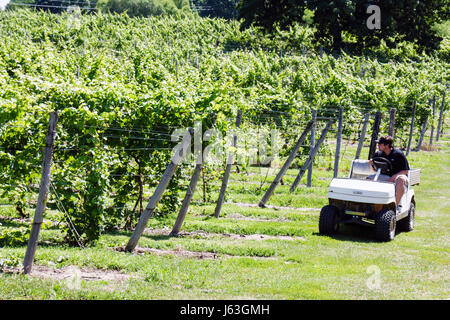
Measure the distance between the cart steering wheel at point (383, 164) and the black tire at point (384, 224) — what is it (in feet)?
2.91

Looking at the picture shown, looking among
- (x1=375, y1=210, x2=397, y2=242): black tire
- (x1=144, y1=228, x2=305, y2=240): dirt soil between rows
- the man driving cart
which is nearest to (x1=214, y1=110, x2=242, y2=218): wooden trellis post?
(x1=144, y1=228, x2=305, y2=240): dirt soil between rows

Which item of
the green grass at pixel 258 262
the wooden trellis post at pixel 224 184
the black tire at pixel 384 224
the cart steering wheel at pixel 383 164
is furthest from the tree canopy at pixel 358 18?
the black tire at pixel 384 224

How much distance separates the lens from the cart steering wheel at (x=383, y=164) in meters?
9.91

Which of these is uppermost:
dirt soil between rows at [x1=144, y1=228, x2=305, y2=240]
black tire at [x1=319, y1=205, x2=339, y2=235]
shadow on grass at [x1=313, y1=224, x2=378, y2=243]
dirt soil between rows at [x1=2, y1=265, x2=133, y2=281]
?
black tire at [x1=319, y1=205, x2=339, y2=235]

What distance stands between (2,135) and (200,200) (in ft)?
19.3

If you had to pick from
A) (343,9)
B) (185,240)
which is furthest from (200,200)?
(343,9)

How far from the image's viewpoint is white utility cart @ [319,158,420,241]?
31.1 ft

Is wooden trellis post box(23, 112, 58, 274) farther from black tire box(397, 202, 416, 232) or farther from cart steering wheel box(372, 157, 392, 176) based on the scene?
black tire box(397, 202, 416, 232)

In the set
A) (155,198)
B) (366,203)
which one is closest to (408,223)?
(366,203)

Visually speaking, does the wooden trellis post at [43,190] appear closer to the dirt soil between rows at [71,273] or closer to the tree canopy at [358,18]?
the dirt soil between rows at [71,273]

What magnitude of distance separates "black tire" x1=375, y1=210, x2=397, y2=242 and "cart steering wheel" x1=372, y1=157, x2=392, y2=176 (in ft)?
2.91

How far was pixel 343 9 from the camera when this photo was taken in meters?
38.2
